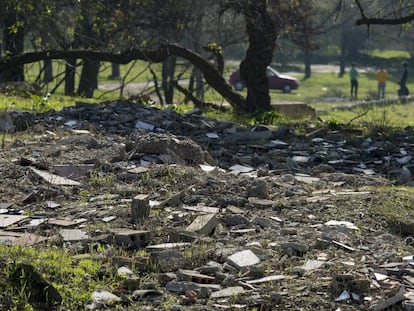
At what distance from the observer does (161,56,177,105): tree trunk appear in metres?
24.4

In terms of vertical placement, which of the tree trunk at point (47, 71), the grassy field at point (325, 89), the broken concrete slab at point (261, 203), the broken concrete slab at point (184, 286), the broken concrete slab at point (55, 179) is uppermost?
the broken concrete slab at point (55, 179)

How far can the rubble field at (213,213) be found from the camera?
5898 millimetres

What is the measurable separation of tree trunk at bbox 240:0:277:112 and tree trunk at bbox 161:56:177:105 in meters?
6.73

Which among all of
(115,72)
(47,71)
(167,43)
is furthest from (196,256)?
(115,72)

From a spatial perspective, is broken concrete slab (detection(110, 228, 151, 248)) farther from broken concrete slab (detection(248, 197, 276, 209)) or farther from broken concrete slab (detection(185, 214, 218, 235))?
broken concrete slab (detection(248, 197, 276, 209))

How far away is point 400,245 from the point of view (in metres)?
6.93

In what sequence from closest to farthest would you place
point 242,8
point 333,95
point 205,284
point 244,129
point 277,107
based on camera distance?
point 205,284 < point 244,129 < point 242,8 < point 277,107 < point 333,95

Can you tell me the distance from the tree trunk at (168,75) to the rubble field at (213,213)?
1188cm

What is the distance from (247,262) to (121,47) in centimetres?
1403

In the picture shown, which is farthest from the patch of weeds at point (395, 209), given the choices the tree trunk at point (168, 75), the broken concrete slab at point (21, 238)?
the tree trunk at point (168, 75)

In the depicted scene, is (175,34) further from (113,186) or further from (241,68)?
(113,186)

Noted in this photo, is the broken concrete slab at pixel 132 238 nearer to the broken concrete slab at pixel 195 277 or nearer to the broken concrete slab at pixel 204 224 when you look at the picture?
the broken concrete slab at pixel 204 224

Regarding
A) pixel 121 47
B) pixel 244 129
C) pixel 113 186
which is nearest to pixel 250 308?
pixel 113 186

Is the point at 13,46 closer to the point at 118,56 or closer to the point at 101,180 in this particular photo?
the point at 118,56
